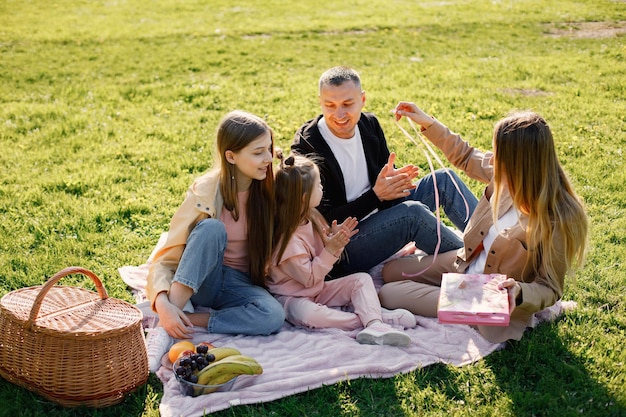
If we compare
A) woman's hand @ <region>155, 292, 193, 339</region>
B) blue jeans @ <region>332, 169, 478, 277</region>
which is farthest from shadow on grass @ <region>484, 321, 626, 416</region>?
woman's hand @ <region>155, 292, 193, 339</region>

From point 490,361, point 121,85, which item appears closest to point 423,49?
point 121,85

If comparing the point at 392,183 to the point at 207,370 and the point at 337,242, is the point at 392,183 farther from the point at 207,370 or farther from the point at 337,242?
the point at 207,370

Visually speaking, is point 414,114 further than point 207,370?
Yes

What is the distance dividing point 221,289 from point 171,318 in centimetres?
45

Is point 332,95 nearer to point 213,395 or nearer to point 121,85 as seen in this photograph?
point 213,395

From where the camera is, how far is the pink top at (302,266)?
15.0ft

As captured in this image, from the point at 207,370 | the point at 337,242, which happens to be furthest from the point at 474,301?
the point at 207,370

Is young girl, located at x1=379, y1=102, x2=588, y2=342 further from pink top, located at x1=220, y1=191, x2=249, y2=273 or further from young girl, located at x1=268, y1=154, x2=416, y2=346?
pink top, located at x1=220, y1=191, x2=249, y2=273

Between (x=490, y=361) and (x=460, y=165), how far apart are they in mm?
1530

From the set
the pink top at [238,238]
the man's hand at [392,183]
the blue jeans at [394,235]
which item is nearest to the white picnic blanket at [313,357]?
the pink top at [238,238]

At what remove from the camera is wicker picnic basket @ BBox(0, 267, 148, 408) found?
3.61m

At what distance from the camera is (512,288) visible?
3.97m

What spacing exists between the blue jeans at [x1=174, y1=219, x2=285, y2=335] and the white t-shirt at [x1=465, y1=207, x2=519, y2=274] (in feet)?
4.13

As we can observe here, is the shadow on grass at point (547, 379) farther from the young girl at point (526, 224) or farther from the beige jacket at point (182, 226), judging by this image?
the beige jacket at point (182, 226)
